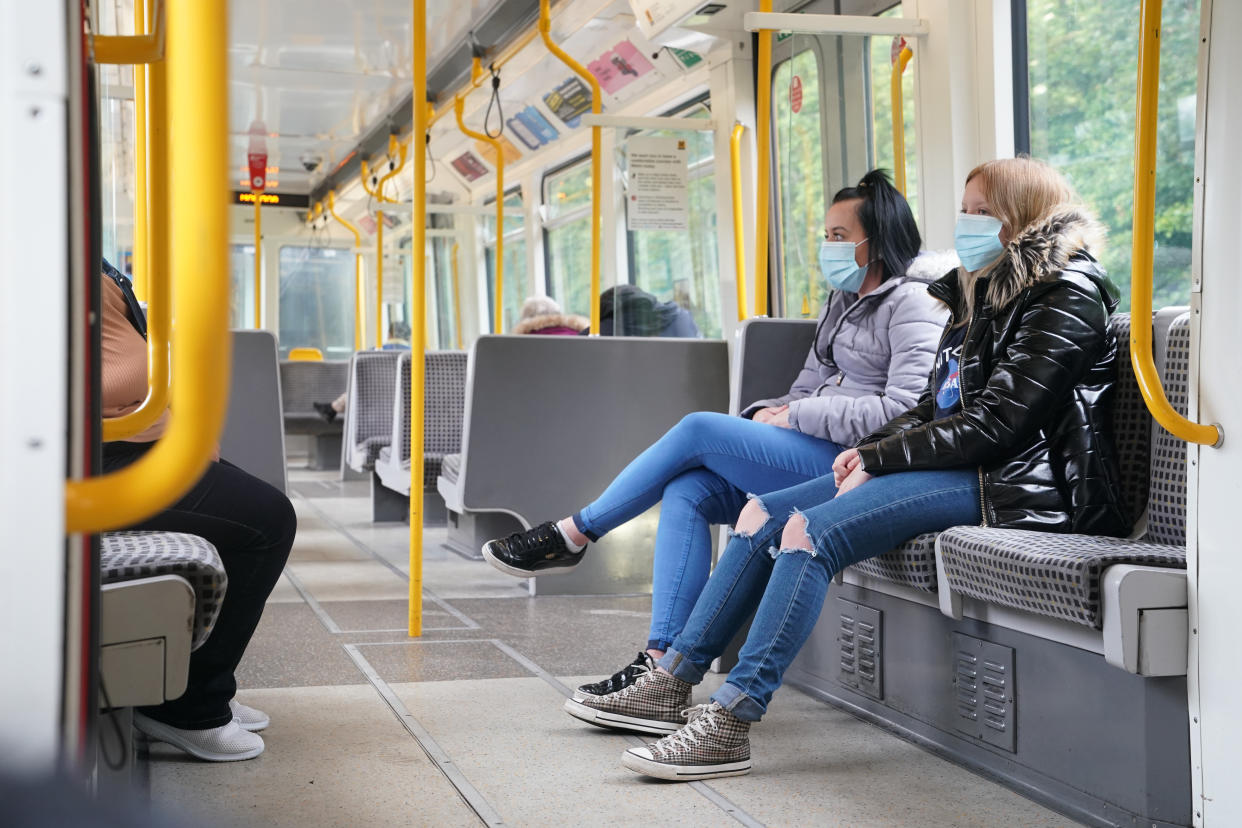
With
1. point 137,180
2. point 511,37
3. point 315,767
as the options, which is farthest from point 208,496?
point 511,37

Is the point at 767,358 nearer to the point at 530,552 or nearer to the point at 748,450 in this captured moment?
the point at 748,450

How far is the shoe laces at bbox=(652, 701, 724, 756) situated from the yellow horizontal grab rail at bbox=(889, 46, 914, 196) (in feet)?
7.18

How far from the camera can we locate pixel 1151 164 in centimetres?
194

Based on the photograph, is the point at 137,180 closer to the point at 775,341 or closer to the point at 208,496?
the point at 208,496

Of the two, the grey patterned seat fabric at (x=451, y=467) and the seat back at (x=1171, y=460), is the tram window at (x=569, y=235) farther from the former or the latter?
the seat back at (x=1171, y=460)

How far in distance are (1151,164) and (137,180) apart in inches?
98.1

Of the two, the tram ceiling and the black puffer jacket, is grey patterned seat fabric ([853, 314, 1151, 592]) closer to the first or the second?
the black puffer jacket

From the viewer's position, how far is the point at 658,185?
510 centimetres

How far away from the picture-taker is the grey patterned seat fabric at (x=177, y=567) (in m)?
1.78

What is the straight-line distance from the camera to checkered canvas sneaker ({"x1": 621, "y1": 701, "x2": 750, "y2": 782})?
2297 mm

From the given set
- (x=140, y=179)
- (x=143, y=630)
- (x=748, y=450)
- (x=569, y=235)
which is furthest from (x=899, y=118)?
(x=569, y=235)

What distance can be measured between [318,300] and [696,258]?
9522mm

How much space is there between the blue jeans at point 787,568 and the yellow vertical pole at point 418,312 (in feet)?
3.98

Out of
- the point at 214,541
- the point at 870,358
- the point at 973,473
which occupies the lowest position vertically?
the point at 214,541
